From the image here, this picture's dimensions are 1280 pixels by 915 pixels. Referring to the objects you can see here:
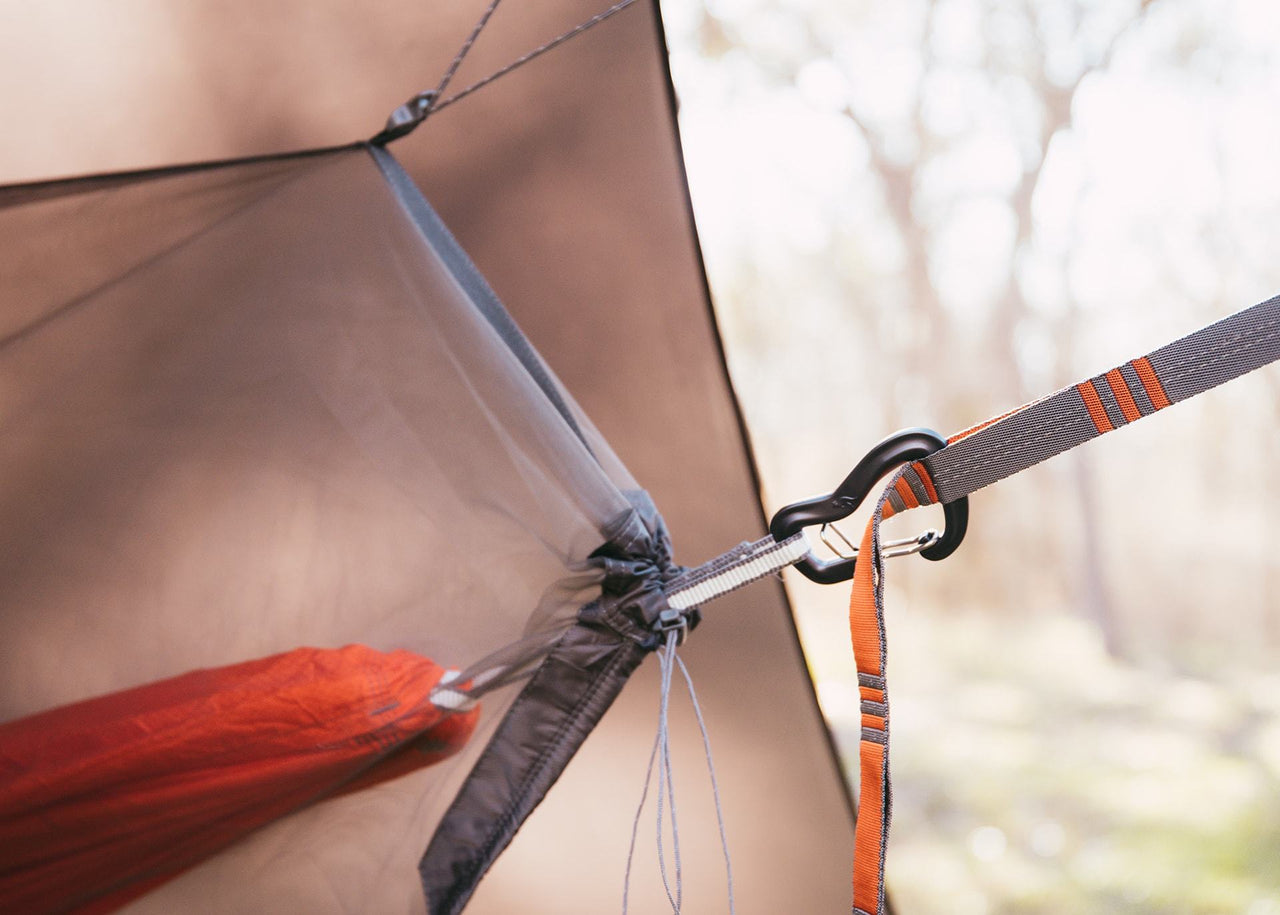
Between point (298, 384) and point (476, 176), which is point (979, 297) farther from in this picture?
point (298, 384)

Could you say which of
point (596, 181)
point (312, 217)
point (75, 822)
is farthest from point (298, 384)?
point (596, 181)

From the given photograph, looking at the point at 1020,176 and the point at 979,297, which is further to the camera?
the point at 979,297

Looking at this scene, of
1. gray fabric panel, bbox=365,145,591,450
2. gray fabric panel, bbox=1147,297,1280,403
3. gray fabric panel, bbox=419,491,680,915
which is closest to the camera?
gray fabric panel, bbox=1147,297,1280,403

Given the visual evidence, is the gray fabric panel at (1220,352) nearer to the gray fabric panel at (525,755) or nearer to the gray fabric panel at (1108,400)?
the gray fabric panel at (1108,400)

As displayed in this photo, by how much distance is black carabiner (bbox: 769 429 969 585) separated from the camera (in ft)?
→ 2.27

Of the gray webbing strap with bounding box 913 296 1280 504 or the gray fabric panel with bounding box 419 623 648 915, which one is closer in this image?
the gray webbing strap with bounding box 913 296 1280 504

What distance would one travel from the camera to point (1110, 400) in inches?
24.4

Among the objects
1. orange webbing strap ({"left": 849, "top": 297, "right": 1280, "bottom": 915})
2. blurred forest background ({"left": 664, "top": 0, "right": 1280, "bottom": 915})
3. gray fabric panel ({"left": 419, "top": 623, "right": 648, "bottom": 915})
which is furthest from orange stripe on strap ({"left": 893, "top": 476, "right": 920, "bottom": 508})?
blurred forest background ({"left": 664, "top": 0, "right": 1280, "bottom": 915})

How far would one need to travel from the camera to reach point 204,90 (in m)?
1.05

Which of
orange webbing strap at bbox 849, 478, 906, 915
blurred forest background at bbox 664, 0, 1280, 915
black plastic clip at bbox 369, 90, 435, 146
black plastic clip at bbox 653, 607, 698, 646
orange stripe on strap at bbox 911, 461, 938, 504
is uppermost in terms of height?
blurred forest background at bbox 664, 0, 1280, 915

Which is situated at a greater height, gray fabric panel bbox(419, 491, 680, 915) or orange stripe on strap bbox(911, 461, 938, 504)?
orange stripe on strap bbox(911, 461, 938, 504)

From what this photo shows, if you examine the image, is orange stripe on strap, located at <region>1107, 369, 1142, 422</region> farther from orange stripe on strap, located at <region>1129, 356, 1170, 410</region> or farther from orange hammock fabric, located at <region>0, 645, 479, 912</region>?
orange hammock fabric, located at <region>0, 645, 479, 912</region>

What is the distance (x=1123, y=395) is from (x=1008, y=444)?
77 mm

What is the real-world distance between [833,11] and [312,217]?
196cm
